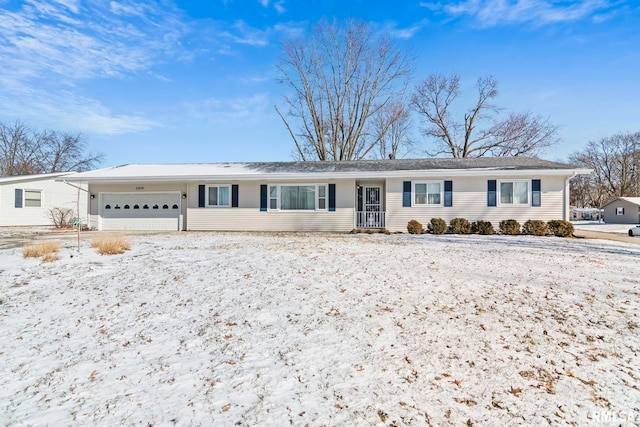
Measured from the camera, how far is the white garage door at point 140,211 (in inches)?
597

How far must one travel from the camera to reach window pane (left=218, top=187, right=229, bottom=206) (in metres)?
14.8

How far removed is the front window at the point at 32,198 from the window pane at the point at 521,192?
80.8 ft

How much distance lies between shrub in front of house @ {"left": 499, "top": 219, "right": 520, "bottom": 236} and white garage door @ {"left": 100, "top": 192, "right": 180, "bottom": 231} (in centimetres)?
1409

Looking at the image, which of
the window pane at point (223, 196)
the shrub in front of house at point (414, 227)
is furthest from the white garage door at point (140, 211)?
the shrub in front of house at point (414, 227)

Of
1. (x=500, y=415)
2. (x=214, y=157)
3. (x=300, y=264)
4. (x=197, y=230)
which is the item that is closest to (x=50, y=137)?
(x=214, y=157)

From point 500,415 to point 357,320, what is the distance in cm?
174

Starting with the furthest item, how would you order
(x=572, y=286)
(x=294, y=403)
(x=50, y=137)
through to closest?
(x=50, y=137)
(x=572, y=286)
(x=294, y=403)

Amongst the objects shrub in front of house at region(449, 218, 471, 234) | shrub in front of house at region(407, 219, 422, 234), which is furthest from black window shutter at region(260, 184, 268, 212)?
shrub in front of house at region(449, 218, 471, 234)

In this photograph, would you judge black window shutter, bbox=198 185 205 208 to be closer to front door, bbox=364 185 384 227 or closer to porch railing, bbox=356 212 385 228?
porch railing, bbox=356 212 385 228

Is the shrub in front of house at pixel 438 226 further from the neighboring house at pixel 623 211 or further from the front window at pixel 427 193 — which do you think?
the neighboring house at pixel 623 211

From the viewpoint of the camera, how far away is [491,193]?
44.0 ft

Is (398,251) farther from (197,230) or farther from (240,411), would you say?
(197,230)

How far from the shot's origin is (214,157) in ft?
78.0

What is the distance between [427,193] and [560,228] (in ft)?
16.7
